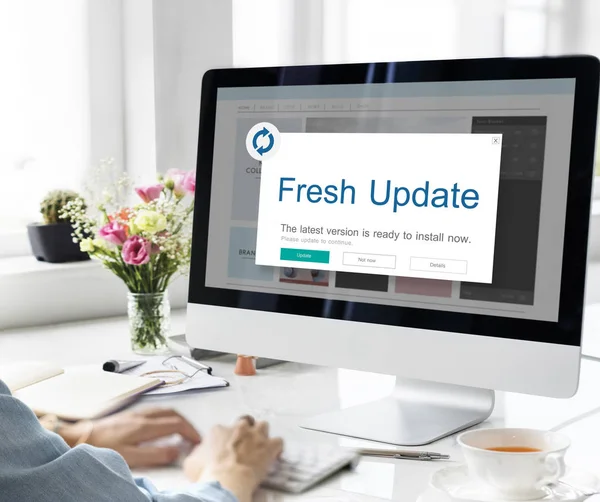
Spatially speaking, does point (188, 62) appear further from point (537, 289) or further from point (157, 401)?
point (537, 289)

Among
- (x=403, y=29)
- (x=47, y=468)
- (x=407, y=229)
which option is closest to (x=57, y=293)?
(x=407, y=229)

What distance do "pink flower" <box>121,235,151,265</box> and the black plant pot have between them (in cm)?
47

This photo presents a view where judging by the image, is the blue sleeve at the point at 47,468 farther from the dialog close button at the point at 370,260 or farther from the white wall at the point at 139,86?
the white wall at the point at 139,86

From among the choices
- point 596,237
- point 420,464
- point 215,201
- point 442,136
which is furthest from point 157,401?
point 596,237

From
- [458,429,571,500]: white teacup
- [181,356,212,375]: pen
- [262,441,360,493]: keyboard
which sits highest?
[458,429,571,500]: white teacup

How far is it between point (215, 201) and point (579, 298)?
1.70 ft

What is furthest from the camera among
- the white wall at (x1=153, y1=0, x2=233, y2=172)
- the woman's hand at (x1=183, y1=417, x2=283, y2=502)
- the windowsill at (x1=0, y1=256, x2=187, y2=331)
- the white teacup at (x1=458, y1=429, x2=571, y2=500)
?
the white wall at (x1=153, y1=0, x2=233, y2=172)

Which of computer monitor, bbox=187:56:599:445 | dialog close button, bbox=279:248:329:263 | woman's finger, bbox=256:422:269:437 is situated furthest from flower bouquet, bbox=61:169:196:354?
woman's finger, bbox=256:422:269:437

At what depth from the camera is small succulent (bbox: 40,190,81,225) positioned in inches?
72.9

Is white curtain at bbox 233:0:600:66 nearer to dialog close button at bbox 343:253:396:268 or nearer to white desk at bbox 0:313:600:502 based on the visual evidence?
white desk at bbox 0:313:600:502

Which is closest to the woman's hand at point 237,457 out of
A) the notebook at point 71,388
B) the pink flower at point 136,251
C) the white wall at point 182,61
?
the notebook at point 71,388

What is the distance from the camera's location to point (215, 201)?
1179 millimetres

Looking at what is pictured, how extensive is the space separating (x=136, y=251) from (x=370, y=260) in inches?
21.6

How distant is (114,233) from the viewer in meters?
1.45
